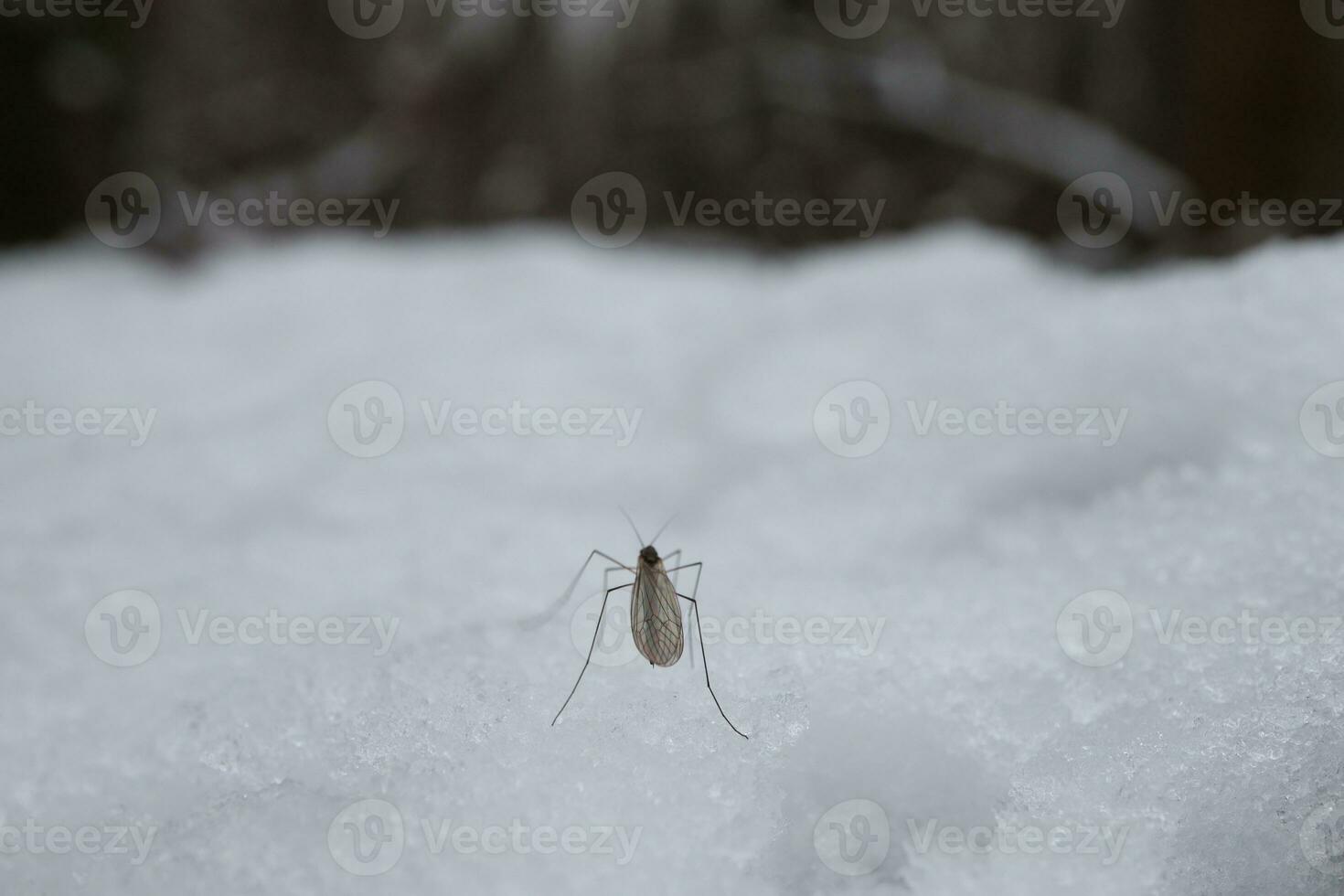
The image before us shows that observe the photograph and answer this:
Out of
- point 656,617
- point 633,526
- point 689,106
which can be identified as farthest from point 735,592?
point 689,106

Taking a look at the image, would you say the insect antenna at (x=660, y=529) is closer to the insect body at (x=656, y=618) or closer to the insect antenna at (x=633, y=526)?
the insect antenna at (x=633, y=526)

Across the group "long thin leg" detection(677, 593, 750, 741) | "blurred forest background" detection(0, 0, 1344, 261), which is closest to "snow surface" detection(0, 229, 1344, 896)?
"long thin leg" detection(677, 593, 750, 741)

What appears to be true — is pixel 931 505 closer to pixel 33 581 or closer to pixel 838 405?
pixel 838 405

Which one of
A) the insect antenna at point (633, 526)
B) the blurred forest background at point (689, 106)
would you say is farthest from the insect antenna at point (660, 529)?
the blurred forest background at point (689, 106)

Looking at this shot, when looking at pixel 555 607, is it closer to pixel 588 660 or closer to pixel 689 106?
pixel 588 660

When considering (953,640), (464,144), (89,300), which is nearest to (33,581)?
(953,640)

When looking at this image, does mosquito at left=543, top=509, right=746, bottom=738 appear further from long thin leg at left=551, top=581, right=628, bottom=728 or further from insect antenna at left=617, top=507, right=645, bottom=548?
insect antenna at left=617, top=507, right=645, bottom=548
